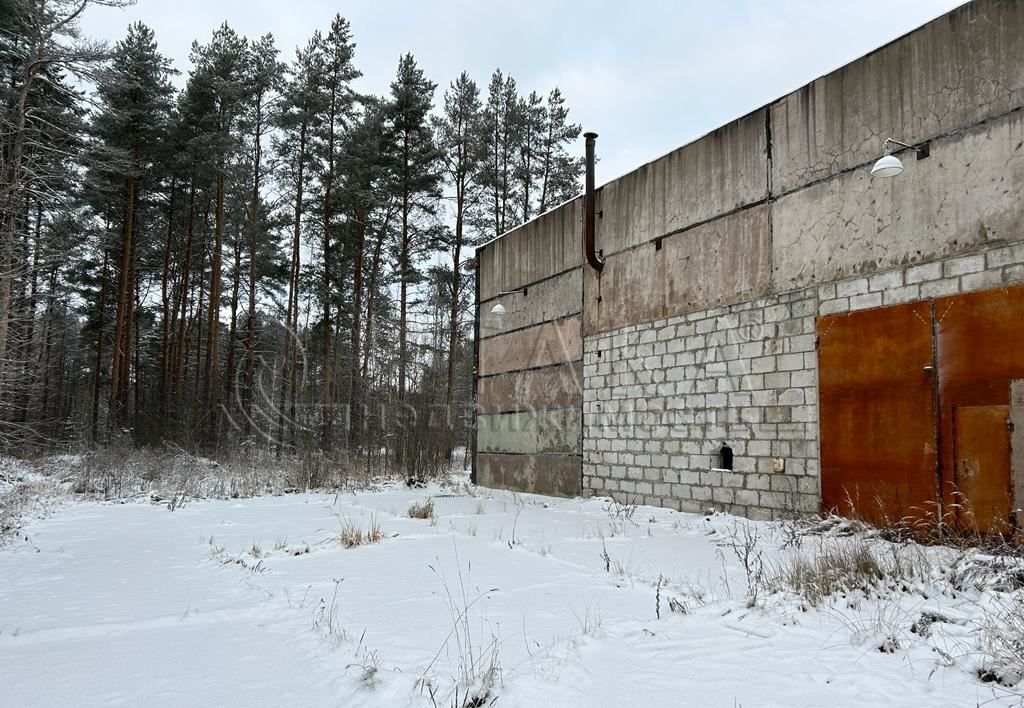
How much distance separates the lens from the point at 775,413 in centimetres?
742

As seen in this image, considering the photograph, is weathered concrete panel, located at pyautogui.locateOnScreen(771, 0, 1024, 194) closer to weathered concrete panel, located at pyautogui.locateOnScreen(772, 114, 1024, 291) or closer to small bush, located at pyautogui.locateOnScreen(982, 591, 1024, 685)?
weathered concrete panel, located at pyautogui.locateOnScreen(772, 114, 1024, 291)

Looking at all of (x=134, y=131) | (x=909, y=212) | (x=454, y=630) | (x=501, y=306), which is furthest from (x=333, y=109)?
(x=454, y=630)

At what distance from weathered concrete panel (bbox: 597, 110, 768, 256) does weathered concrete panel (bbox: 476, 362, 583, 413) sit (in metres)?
2.33

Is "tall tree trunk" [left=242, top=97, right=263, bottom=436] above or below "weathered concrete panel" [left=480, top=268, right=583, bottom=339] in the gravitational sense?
above

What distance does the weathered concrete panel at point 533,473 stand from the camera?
35.5 ft

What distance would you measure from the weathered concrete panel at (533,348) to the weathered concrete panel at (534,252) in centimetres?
101

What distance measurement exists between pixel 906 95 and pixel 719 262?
2.69 metres

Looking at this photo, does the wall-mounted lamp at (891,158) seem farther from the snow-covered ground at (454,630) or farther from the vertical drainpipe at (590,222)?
the vertical drainpipe at (590,222)

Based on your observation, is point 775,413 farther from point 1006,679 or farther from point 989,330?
point 1006,679

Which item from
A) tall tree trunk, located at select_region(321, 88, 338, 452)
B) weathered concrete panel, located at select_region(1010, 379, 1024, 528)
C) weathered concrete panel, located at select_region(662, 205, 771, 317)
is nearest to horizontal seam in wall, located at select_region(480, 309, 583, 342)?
weathered concrete panel, located at select_region(662, 205, 771, 317)

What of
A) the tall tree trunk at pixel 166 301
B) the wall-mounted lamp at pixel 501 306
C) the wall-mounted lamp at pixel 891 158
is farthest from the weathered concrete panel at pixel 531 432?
the tall tree trunk at pixel 166 301

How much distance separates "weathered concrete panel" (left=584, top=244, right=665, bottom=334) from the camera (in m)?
9.42

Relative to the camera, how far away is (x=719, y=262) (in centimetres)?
834

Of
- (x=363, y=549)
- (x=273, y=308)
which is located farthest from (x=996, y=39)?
(x=273, y=308)
